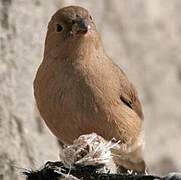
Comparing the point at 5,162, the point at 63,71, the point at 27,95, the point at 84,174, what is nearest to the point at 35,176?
the point at 84,174

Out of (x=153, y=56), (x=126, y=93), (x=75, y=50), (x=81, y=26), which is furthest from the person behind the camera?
(x=153, y=56)

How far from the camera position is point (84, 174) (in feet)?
15.6

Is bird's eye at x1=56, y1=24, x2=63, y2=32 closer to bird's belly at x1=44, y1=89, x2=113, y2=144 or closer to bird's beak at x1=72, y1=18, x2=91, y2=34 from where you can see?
bird's beak at x1=72, y1=18, x2=91, y2=34

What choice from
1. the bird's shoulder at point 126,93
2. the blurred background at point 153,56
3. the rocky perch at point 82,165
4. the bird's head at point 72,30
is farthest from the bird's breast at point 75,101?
the blurred background at point 153,56

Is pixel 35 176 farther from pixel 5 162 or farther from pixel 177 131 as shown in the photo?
pixel 177 131

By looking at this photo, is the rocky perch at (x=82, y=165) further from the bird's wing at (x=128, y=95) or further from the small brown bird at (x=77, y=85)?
the bird's wing at (x=128, y=95)

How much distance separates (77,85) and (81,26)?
1.28 ft

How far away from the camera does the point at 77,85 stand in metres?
5.88

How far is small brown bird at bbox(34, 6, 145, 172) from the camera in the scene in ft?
19.2

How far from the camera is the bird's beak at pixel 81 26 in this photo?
583 centimetres

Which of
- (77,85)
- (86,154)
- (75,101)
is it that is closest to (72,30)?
(77,85)

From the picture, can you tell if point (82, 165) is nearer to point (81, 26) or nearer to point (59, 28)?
point (81, 26)

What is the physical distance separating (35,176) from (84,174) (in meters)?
0.27

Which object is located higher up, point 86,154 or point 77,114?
point 77,114
